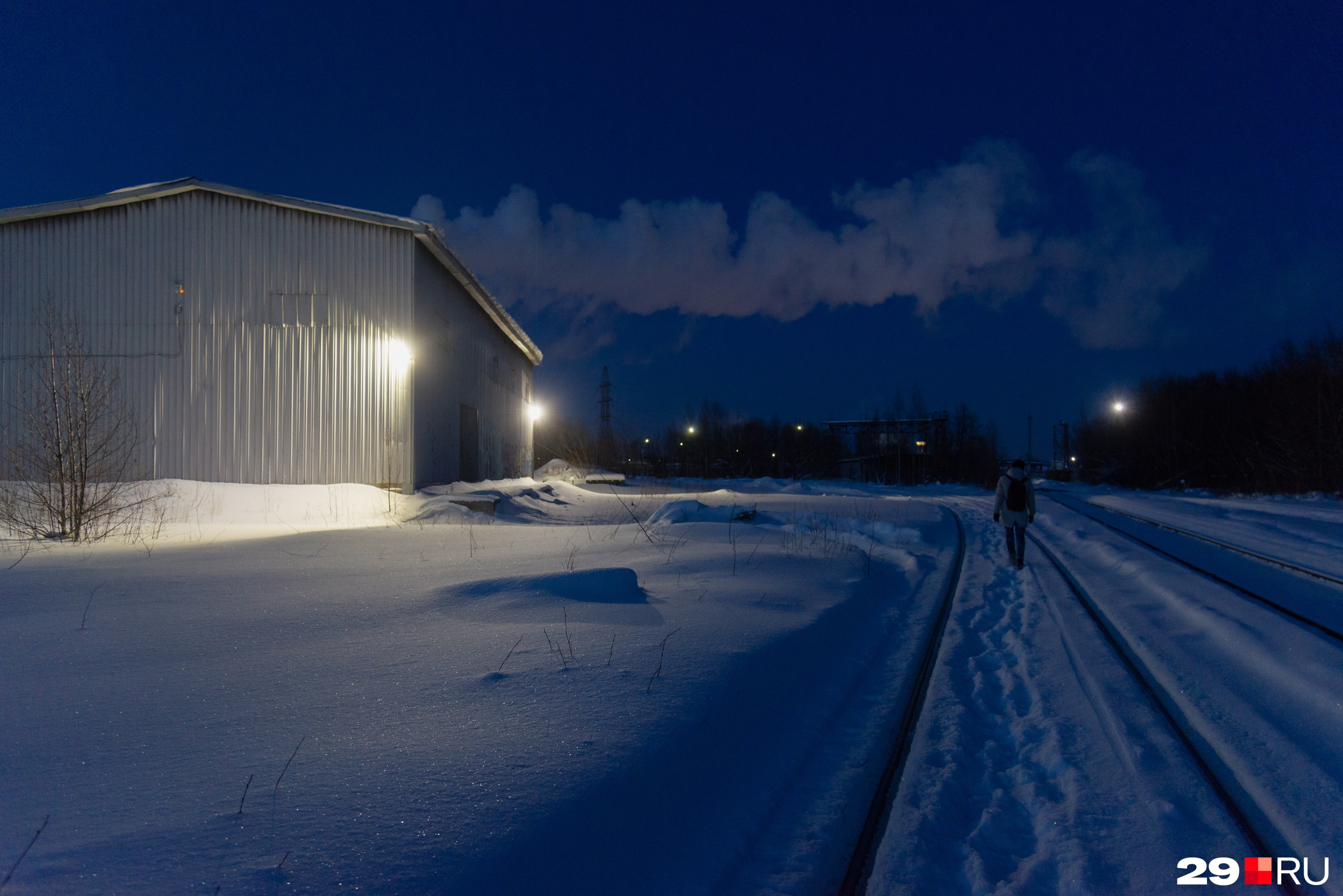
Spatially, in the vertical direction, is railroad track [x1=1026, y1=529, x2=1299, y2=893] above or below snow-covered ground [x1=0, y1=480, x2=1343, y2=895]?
below

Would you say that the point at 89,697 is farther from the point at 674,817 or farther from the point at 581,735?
the point at 674,817

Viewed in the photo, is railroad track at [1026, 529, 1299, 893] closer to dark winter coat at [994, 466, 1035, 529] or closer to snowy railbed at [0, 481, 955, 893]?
snowy railbed at [0, 481, 955, 893]

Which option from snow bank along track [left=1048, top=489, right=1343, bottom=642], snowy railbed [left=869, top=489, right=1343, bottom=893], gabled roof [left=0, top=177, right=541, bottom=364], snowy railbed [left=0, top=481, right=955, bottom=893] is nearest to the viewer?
snowy railbed [left=0, top=481, right=955, bottom=893]

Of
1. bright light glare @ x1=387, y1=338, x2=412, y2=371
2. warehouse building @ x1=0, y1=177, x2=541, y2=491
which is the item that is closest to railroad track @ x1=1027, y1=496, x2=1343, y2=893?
warehouse building @ x1=0, y1=177, x2=541, y2=491

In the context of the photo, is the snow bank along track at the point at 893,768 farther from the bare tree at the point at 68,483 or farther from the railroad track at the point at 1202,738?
the bare tree at the point at 68,483

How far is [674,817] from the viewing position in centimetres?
268

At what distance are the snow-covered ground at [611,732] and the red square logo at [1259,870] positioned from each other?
0.27 feet

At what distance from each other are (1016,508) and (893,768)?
779 cm

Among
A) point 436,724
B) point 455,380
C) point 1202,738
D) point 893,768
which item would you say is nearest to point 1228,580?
point 1202,738

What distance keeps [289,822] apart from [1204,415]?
209 feet

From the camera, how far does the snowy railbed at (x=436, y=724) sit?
222cm

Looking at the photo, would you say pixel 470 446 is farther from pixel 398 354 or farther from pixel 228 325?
pixel 228 325

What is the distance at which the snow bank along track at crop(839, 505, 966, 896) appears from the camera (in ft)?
8.07

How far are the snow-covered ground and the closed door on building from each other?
514 inches
